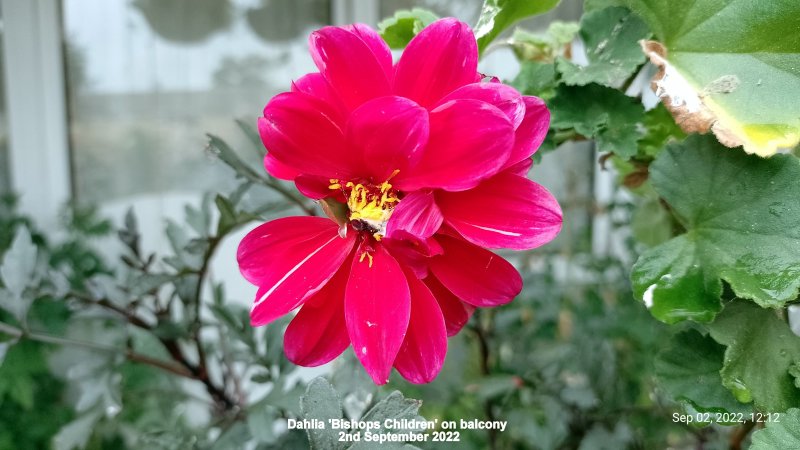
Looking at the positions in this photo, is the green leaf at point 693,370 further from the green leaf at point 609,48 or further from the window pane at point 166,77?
the window pane at point 166,77

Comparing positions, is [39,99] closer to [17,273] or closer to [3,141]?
[3,141]

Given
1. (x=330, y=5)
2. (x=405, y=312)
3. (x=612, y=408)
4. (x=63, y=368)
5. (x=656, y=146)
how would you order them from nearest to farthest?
(x=405, y=312), (x=656, y=146), (x=612, y=408), (x=63, y=368), (x=330, y=5)

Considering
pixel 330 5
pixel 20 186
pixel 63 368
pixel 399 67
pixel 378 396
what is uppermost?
pixel 399 67

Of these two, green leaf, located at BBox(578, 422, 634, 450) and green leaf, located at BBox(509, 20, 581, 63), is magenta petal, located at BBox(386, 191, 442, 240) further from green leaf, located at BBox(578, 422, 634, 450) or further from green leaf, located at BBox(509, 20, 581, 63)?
green leaf, located at BBox(578, 422, 634, 450)

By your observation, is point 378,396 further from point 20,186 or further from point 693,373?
point 20,186

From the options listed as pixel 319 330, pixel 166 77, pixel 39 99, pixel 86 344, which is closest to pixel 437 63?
pixel 319 330

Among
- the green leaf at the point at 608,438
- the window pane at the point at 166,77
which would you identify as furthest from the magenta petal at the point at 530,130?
the window pane at the point at 166,77

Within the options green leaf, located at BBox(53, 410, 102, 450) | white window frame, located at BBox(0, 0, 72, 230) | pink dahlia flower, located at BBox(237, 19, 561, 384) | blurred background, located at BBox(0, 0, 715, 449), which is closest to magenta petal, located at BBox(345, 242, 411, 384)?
pink dahlia flower, located at BBox(237, 19, 561, 384)

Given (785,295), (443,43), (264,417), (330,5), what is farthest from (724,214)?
(330,5)
